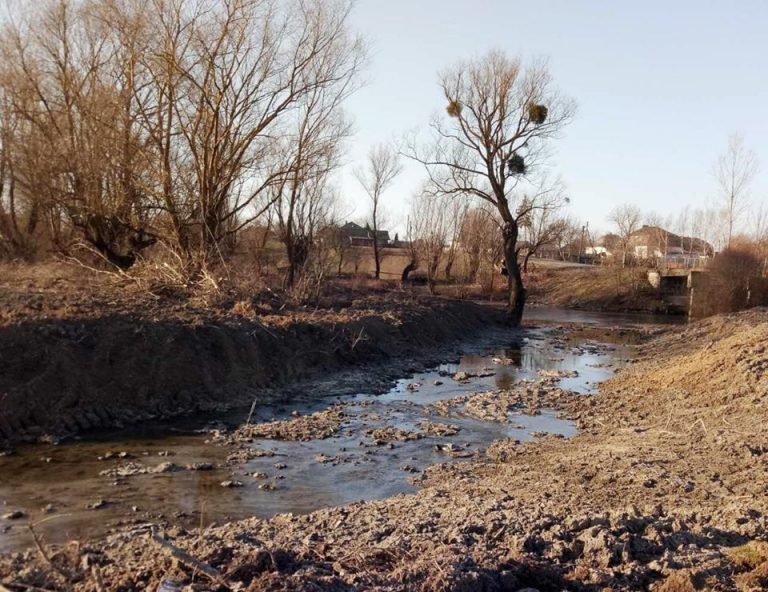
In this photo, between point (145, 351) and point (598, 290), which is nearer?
point (145, 351)

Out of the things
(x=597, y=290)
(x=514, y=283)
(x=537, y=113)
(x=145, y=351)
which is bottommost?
(x=145, y=351)

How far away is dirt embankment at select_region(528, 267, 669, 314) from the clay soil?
35.8m

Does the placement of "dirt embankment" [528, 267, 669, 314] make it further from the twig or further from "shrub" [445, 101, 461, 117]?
the twig

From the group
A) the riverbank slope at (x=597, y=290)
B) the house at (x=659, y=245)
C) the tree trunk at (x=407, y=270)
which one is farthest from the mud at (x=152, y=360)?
the house at (x=659, y=245)

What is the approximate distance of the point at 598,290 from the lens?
46.8 m

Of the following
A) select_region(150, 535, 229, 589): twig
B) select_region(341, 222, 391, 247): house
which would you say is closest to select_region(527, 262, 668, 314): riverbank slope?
select_region(341, 222, 391, 247): house

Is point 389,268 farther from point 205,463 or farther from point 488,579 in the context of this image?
point 488,579

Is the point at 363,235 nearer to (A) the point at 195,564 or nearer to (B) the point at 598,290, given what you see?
(B) the point at 598,290

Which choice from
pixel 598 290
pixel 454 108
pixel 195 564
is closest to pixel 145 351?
pixel 195 564

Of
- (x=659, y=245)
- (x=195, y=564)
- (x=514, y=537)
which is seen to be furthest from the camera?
(x=659, y=245)

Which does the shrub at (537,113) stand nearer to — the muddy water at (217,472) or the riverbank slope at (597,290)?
the muddy water at (217,472)

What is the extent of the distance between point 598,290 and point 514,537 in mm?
43513

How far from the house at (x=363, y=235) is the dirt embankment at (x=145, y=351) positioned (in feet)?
105

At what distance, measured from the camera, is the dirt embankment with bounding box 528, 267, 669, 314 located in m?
43.9
